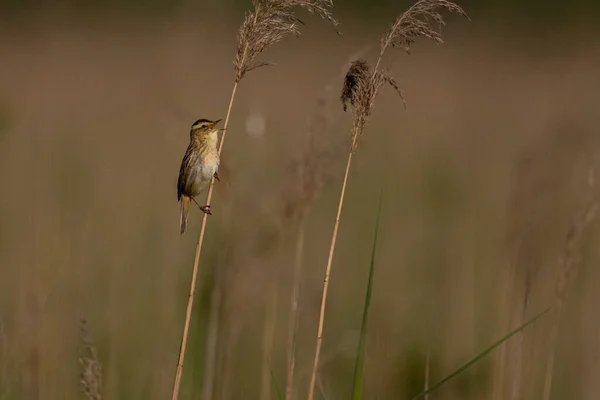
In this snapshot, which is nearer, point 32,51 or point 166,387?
point 166,387

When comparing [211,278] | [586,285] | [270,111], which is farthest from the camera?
[270,111]

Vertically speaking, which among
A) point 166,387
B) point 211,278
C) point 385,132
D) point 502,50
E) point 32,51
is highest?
point 502,50

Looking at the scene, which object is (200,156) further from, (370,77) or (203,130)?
(370,77)

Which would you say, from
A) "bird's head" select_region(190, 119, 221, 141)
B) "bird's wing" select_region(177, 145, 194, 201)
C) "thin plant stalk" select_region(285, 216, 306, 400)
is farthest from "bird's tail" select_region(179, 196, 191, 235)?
"thin plant stalk" select_region(285, 216, 306, 400)

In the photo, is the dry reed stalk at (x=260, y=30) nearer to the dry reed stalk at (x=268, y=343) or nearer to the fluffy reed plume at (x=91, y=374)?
the fluffy reed plume at (x=91, y=374)

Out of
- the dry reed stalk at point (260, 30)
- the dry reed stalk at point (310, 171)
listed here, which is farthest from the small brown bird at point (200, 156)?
the dry reed stalk at point (260, 30)

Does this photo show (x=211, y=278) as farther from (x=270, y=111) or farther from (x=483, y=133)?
(x=270, y=111)

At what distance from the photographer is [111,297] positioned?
3.78 m

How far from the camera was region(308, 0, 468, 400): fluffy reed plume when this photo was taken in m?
2.23

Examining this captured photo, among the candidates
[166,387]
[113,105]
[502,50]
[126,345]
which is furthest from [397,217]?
[502,50]

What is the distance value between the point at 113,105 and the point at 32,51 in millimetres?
2414

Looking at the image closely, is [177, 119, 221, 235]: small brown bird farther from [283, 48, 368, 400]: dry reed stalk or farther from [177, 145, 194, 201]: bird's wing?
[283, 48, 368, 400]: dry reed stalk

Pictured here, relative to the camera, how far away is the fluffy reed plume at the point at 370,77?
2.23 meters

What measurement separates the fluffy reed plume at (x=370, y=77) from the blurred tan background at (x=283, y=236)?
14.8 inches
